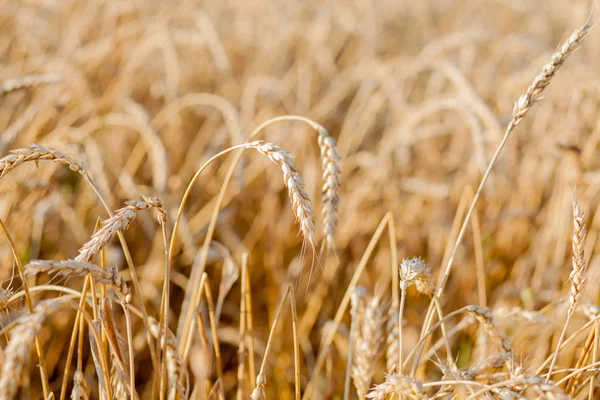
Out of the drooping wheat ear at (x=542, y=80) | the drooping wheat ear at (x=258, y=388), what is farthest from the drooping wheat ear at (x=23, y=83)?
the drooping wheat ear at (x=542, y=80)

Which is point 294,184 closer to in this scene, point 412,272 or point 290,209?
point 412,272

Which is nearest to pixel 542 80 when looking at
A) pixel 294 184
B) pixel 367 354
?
pixel 294 184

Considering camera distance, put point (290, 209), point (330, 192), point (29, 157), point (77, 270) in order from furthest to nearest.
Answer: point (290, 209)
point (330, 192)
point (29, 157)
point (77, 270)

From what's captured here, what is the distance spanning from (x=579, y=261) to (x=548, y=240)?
1.22 meters

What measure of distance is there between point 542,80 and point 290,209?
1.54 m

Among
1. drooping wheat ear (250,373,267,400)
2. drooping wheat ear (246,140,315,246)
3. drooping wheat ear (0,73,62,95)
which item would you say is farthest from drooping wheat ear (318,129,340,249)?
drooping wheat ear (0,73,62,95)

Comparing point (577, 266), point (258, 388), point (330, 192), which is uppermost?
point (330, 192)

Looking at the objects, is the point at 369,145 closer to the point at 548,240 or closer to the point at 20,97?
the point at 548,240

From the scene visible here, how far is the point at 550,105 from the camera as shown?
104 inches

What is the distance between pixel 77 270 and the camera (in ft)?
2.33

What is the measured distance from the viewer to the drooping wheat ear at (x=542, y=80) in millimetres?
886

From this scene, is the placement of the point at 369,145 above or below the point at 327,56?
below

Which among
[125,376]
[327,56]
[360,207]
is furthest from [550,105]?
[125,376]

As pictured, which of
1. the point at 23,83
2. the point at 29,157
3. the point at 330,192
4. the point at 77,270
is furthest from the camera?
the point at 23,83
